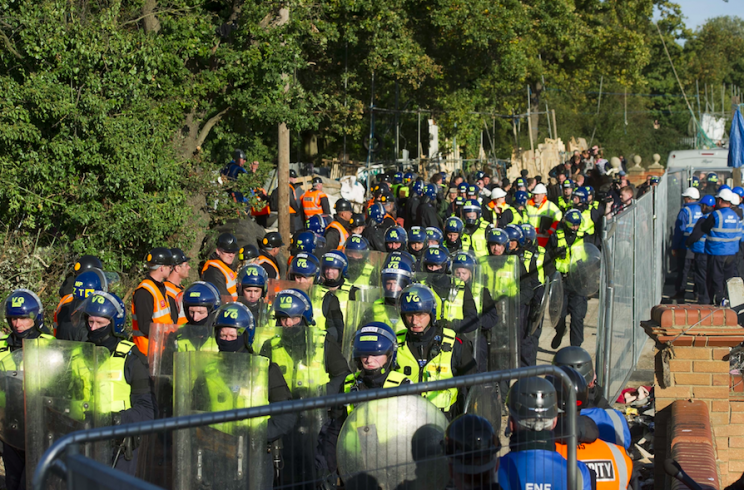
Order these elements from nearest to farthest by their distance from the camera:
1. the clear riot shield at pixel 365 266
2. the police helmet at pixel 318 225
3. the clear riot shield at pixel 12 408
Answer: the clear riot shield at pixel 12 408 < the clear riot shield at pixel 365 266 < the police helmet at pixel 318 225

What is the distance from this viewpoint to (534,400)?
151 inches

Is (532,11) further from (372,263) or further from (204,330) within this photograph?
(204,330)

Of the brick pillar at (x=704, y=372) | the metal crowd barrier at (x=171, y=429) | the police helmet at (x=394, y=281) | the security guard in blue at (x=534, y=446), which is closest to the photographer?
the metal crowd barrier at (x=171, y=429)

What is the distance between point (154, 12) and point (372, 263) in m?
6.20

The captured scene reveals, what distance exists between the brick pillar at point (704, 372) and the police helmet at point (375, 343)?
223cm

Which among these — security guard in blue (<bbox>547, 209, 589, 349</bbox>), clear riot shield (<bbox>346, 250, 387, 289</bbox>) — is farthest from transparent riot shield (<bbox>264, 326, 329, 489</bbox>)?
security guard in blue (<bbox>547, 209, 589, 349</bbox>)

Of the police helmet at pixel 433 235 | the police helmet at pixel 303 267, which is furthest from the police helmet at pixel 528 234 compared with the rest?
the police helmet at pixel 303 267

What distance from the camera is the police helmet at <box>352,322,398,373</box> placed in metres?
5.07

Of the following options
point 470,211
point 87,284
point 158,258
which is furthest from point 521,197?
point 87,284

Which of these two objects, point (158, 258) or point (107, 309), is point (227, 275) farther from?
point (107, 309)

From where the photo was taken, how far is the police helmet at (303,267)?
25.7 feet

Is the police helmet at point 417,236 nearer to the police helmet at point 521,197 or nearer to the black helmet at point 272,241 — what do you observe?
the black helmet at point 272,241

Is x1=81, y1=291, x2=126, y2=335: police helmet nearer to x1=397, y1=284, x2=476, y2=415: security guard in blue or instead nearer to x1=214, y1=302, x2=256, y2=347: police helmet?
x1=214, y1=302, x2=256, y2=347: police helmet

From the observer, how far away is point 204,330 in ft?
18.3
